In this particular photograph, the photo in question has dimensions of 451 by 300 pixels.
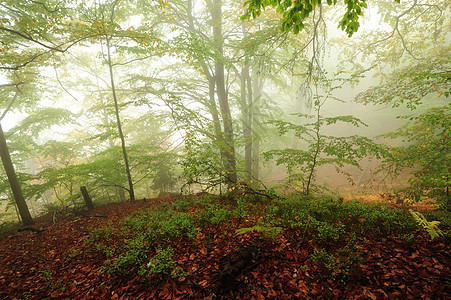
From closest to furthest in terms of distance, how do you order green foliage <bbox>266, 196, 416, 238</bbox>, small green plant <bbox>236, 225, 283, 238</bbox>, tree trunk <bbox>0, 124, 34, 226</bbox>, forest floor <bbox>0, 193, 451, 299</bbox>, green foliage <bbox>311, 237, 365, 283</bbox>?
forest floor <bbox>0, 193, 451, 299</bbox> → green foliage <bbox>311, 237, 365, 283</bbox> → small green plant <bbox>236, 225, 283, 238</bbox> → green foliage <bbox>266, 196, 416, 238</bbox> → tree trunk <bbox>0, 124, 34, 226</bbox>

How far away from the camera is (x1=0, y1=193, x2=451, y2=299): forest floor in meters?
2.70

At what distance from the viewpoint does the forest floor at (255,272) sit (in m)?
2.70

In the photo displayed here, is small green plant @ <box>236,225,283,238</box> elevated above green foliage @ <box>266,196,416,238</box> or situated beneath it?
elevated above

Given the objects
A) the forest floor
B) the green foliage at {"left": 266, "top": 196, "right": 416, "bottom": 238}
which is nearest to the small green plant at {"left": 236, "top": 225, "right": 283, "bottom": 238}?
the forest floor

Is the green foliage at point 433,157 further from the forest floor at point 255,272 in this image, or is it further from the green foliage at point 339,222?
the forest floor at point 255,272

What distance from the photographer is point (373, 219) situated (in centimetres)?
397

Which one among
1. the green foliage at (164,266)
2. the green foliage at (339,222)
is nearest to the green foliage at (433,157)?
the green foliage at (339,222)

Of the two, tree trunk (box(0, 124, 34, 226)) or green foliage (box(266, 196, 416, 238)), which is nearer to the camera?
green foliage (box(266, 196, 416, 238))

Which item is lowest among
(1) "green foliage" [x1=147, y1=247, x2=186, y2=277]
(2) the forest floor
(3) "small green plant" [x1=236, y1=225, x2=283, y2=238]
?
(2) the forest floor

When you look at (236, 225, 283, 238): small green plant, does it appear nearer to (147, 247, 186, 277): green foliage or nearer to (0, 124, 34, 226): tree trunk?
(147, 247, 186, 277): green foliage

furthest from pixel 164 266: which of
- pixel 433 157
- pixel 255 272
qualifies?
pixel 433 157

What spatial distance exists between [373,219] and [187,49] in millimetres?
7316

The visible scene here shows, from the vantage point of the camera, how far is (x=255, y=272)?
310 cm

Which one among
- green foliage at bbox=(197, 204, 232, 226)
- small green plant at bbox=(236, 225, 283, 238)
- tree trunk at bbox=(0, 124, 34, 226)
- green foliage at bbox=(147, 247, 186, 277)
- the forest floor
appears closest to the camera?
the forest floor
